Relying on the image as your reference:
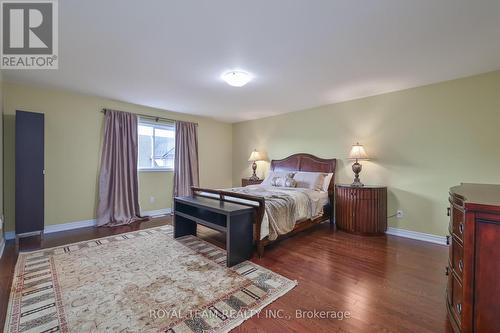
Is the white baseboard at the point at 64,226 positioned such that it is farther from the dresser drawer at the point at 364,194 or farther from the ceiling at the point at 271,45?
the dresser drawer at the point at 364,194

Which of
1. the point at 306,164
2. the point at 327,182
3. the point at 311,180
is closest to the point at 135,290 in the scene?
the point at 311,180

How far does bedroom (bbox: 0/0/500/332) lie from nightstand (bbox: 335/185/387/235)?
0.09 feet

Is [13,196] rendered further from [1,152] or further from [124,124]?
[124,124]

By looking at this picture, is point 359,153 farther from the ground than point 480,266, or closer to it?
farther from the ground

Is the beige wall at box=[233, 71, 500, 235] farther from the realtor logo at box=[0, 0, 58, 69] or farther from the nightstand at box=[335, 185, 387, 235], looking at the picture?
the realtor logo at box=[0, 0, 58, 69]

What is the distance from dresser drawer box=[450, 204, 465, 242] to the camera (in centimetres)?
130

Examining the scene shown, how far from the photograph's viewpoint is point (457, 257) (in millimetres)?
1403

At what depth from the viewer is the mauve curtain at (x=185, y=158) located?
5070 mm

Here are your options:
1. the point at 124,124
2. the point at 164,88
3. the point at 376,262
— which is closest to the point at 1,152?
the point at 124,124

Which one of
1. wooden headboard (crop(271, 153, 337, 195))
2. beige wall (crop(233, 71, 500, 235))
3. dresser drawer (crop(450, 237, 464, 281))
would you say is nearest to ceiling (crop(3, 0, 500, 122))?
beige wall (crop(233, 71, 500, 235))

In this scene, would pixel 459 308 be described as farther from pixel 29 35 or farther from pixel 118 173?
pixel 118 173

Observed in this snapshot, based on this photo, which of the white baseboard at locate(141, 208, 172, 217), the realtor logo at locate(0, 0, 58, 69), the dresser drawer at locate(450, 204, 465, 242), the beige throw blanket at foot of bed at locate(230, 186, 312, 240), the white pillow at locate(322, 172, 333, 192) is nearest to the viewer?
the dresser drawer at locate(450, 204, 465, 242)

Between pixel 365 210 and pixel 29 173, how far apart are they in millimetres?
5047

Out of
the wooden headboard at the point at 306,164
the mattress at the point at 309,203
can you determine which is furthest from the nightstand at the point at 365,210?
the wooden headboard at the point at 306,164
